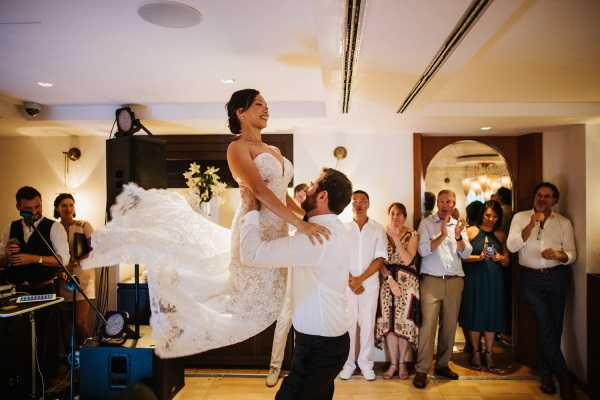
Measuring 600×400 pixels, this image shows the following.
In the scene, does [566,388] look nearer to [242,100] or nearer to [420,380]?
[420,380]

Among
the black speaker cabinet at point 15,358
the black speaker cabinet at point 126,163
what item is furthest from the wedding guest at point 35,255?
the black speaker cabinet at point 126,163

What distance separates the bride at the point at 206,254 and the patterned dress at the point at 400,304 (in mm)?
2194

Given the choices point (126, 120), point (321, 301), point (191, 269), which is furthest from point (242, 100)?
point (126, 120)

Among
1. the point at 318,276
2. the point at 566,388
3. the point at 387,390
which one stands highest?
the point at 318,276

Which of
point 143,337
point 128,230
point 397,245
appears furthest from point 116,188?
point 397,245

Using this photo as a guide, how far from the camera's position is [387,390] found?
3.80 metres

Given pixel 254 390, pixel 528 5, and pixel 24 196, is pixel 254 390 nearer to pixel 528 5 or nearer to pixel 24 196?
pixel 24 196

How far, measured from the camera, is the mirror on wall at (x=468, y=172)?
24.1 ft

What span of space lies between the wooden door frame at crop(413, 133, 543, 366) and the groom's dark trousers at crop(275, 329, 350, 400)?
2.93 metres

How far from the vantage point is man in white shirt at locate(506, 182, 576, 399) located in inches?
148

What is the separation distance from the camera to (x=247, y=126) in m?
2.23

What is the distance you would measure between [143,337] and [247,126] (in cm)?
207

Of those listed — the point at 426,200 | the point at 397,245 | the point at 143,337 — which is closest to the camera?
the point at 143,337

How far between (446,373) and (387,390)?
72cm
